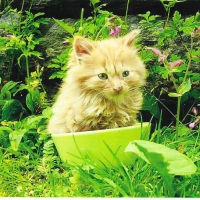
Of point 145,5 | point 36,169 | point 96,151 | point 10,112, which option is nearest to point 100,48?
point 96,151

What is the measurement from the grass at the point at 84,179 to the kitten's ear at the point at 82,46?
53 cm

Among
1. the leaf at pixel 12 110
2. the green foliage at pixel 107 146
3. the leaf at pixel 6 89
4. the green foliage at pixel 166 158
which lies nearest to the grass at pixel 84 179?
the green foliage at pixel 107 146

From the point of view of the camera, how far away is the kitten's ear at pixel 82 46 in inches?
81.6

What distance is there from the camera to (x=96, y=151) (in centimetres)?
196

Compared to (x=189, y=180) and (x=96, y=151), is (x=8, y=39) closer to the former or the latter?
(x=96, y=151)

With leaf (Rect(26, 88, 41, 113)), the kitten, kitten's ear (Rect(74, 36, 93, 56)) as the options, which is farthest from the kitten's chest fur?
leaf (Rect(26, 88, 41, 113))

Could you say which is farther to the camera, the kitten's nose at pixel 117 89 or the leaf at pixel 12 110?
the leaf at pixel 12 110

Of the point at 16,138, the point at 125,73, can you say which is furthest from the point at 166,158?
the point at 16,138

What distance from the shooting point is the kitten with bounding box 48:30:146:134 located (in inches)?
79.8

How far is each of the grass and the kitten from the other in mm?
234

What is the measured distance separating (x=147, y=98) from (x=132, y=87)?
1.99 ft

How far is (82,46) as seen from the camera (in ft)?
6.84

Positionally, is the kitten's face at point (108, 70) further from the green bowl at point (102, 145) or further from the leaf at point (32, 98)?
the leaf at point (32, 98)

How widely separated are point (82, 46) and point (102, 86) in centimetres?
23
